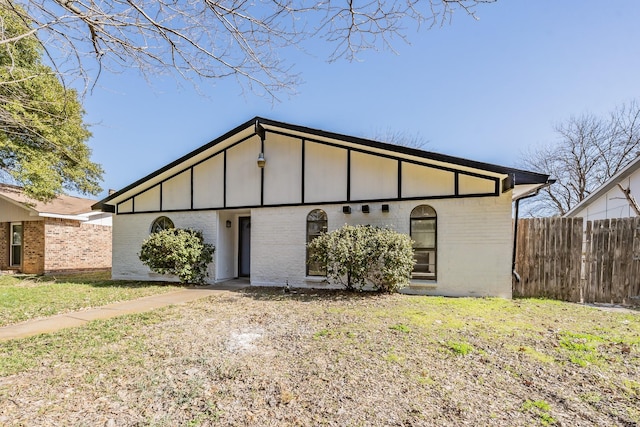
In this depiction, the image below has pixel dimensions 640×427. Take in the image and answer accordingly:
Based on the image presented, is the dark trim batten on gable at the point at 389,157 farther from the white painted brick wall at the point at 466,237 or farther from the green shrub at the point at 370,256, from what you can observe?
the green shrub at the point at 370,256

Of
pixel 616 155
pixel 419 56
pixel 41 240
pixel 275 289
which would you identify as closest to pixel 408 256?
pixel 275 289

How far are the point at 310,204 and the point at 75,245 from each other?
1313cm

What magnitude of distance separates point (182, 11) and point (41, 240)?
15.4m

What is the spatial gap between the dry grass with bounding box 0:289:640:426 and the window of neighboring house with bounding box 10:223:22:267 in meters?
14.0

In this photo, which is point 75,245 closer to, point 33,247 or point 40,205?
point 33,247

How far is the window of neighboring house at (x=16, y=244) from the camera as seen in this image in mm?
14828

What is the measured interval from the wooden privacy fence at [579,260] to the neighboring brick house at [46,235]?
59.2 ft

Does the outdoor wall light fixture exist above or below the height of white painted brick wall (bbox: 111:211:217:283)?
above

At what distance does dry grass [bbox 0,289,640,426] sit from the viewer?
8.64ft

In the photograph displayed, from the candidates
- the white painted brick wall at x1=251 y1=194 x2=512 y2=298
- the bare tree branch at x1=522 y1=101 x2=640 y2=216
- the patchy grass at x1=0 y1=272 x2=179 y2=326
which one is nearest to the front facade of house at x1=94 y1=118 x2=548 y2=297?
the white painted brick wall at x1=251 y1=194 x2=512 y2=298

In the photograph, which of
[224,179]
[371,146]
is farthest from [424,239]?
[224,179]

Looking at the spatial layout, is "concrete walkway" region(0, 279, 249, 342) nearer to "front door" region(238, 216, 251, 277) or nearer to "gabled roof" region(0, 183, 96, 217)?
"front door" region(238, 216, 251, 277)

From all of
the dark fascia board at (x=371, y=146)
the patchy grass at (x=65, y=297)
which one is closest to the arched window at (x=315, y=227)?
the dark fascia board at (x=371, y=146)

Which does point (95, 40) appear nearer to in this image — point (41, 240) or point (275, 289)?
point (275, 289)
